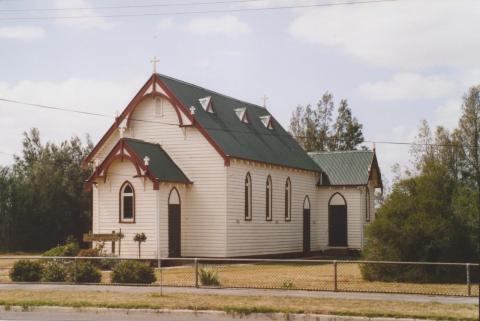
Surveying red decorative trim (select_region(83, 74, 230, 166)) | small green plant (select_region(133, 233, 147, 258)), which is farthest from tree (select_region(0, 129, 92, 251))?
small green plant (select_region(133, 233, 147, 258))

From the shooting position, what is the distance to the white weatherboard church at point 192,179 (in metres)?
35.2

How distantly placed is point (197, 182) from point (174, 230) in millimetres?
2756

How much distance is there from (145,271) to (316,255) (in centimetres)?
2516

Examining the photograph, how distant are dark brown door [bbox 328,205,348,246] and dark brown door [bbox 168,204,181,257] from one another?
14.7m

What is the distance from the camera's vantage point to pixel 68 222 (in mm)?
54062

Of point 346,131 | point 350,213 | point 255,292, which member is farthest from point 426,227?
point 346,131

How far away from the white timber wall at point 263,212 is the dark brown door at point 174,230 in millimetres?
2534

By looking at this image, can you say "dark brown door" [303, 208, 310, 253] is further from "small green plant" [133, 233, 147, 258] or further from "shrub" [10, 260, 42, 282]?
"shrub" [10, 260, 42, 282]

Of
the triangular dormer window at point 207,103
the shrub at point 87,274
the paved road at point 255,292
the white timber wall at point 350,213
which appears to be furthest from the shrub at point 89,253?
the white timber wall at point 350,213

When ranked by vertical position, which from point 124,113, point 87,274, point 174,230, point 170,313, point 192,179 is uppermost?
point 124,113

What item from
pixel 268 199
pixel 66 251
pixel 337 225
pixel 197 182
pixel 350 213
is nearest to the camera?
pixel 66 251

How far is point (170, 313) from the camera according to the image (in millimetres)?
17172

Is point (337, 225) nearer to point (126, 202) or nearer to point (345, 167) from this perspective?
point (345, 167)

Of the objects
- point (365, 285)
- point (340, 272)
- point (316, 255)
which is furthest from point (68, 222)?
point (365, 285)
